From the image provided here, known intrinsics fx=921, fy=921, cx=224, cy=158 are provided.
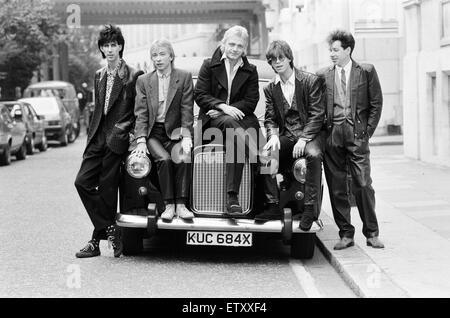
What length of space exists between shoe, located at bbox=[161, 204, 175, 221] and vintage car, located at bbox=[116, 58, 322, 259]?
4cm

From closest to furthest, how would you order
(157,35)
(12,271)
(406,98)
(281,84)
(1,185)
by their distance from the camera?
(12,271)
(281,84)
(1,185)
(406,98)
(157,35)

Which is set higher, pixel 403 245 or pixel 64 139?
pixel 403 245

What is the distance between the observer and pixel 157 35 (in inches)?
3875

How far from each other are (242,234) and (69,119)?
2830 centimetres

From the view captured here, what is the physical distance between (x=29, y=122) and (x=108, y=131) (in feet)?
64.1

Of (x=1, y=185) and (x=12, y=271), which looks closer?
(x=12, y=271)

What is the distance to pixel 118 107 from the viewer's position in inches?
345

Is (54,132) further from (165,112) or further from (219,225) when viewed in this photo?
(219,225)

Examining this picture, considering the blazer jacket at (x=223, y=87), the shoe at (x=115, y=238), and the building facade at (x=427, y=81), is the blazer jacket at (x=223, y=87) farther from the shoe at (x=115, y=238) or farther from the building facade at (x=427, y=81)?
the building facade at (x=427, y=81)

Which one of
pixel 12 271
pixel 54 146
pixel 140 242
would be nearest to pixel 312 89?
pixel 140 242

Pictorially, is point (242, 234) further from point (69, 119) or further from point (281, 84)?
point (69, 119)

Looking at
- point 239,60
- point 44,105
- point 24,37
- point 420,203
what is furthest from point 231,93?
point 24,37

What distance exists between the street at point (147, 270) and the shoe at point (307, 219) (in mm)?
381

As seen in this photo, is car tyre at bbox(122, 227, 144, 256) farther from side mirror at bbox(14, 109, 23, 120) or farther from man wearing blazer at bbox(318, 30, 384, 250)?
side mirror at bbox(14, 109, 23, 120)
